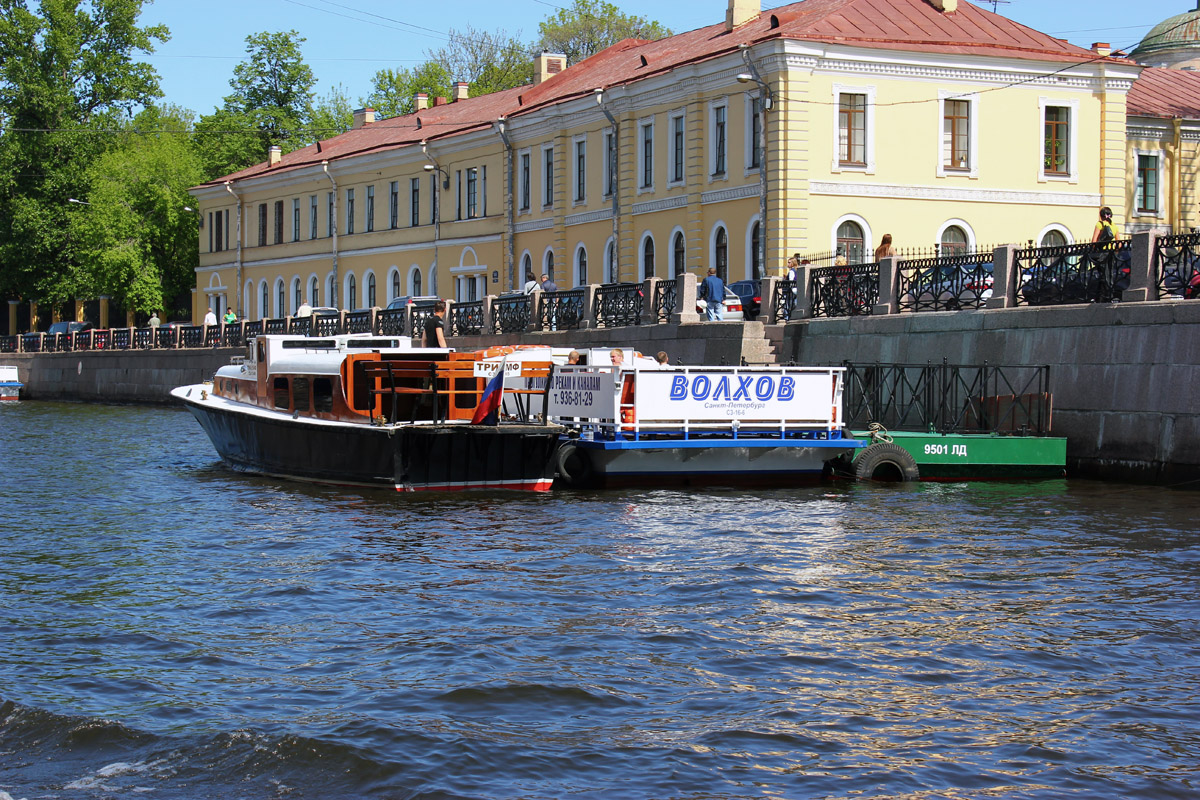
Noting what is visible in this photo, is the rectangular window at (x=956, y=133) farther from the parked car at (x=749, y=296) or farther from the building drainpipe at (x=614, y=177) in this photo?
the building drainpipe at (x=614, y=177)

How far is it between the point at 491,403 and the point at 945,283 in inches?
316

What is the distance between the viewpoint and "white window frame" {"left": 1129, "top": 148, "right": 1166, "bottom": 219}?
130ft

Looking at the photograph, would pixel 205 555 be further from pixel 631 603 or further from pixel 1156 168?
pixel 1156 168

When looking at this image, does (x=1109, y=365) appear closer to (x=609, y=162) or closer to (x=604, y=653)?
(x=604, y=653)

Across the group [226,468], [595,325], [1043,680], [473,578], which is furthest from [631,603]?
[595,325]

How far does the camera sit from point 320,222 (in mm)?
55781

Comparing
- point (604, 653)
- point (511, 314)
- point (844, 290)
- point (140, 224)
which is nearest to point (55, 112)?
point (140, 224)

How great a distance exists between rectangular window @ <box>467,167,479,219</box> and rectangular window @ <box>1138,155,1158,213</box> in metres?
19.1

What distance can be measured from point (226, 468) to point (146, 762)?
600 inches

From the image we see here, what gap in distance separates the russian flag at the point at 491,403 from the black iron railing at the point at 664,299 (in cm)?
977

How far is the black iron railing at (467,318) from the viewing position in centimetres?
3450

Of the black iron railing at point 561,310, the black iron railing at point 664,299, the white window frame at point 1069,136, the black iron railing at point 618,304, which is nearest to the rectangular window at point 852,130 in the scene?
the white window frame at point 1069,136

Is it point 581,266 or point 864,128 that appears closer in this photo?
point 864,128

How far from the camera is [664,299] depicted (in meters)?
27.5
